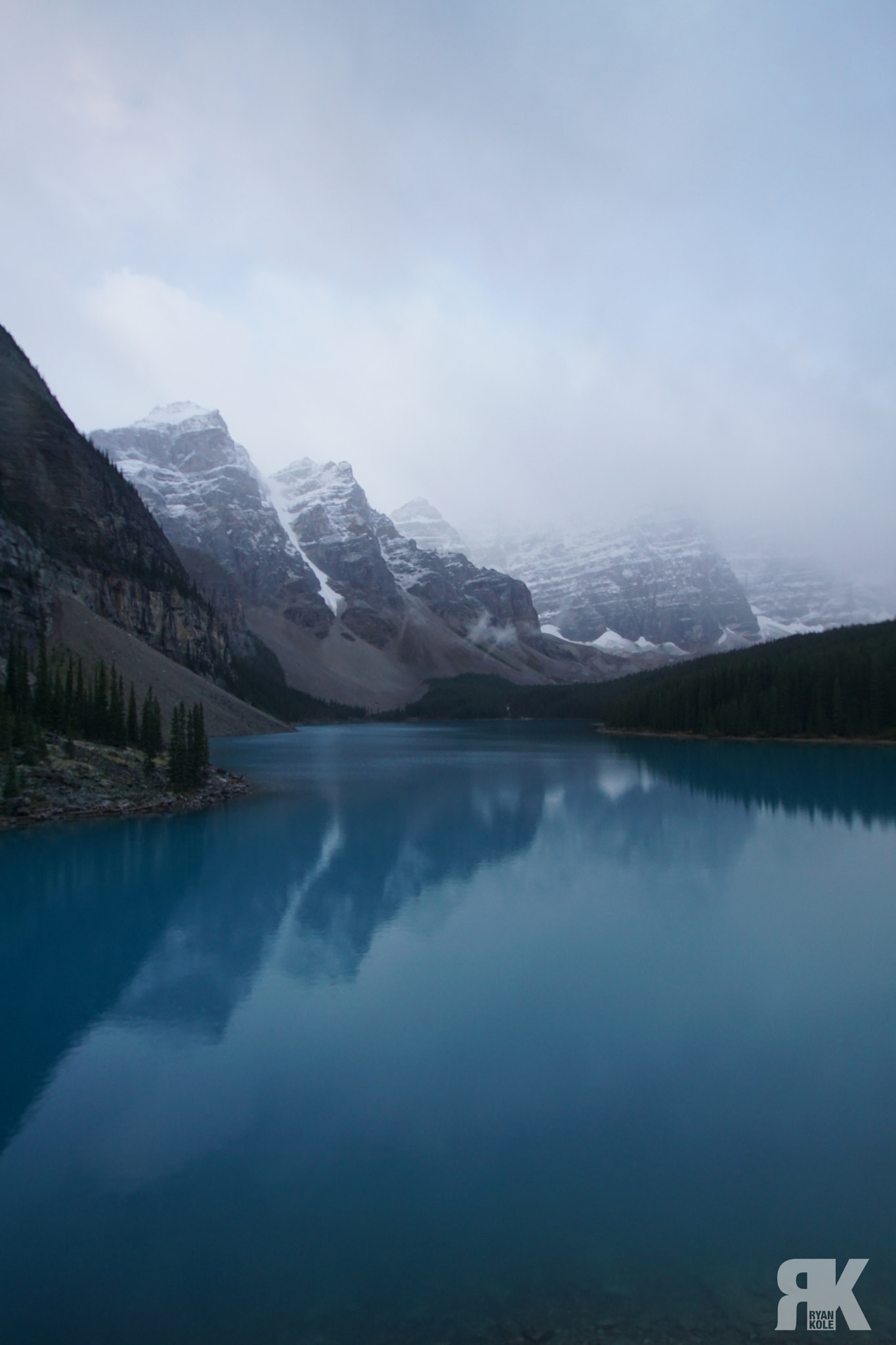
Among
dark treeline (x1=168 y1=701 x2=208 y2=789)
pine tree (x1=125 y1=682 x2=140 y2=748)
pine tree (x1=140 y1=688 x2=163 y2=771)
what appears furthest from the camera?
pine tree (x1=125 y1=682 x2=140 y2=748)

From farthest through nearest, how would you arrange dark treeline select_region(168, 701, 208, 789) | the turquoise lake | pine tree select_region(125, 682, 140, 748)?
pine tree select_region(125, 682, 140, 748) < dark treeline select_region(168, 701, 208, 789) < the turquoise lake

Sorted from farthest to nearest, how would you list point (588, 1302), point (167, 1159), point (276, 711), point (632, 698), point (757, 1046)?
point (276, 711) → point (632, 698) → point (757, 1046) → point (167, 1159) → point (588, 1302)

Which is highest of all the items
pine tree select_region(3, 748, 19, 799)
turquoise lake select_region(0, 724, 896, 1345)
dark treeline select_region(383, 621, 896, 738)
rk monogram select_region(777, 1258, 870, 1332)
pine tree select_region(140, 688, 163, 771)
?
dark treeline select_region(383, 621, 896, 738)

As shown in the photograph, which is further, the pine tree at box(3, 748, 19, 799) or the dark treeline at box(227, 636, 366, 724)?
the dark treeline at box(227, 636, 366, 724)

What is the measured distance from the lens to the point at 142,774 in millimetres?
33469

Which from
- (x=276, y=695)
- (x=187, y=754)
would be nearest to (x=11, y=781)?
(x=187, y=754)

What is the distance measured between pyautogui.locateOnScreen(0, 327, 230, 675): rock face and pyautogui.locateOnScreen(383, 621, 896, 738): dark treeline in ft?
189

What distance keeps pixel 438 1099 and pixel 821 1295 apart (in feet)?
13.7

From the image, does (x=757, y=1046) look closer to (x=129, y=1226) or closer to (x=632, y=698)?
(x=129, y=1226)

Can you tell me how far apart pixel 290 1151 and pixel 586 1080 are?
344 centimetres

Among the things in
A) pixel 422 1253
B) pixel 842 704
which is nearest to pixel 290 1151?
pixel 422 1253

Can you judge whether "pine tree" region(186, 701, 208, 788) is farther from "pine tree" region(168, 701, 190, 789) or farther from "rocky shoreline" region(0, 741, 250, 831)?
"rocky shoreline" region(0, 741, 250, 831)

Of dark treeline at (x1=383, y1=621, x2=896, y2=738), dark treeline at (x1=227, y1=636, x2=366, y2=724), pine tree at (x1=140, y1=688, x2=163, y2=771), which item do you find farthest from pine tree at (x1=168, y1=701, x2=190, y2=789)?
dark treeline at (x1=227, y1=636, x2=366, y2=724)

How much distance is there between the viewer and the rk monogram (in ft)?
17.7
